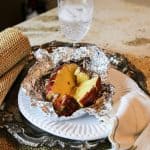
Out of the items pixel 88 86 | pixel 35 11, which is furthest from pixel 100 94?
pixel 35 11

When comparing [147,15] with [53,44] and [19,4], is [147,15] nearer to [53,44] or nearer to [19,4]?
[53,44]

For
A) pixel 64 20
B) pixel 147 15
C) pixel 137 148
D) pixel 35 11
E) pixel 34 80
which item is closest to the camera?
pixel 137 148

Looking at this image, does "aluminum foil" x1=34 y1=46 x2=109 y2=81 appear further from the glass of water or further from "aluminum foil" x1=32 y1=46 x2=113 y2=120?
the glass of water

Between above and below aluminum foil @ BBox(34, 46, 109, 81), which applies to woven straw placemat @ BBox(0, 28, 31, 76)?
above

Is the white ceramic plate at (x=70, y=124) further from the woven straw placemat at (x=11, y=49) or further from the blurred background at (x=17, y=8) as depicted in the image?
the blurred background at (x=17, y=8)

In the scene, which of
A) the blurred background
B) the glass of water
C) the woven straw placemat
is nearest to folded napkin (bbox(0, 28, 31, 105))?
the woven straw placemat

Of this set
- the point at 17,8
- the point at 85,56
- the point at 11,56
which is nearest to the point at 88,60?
the point at 85,56
